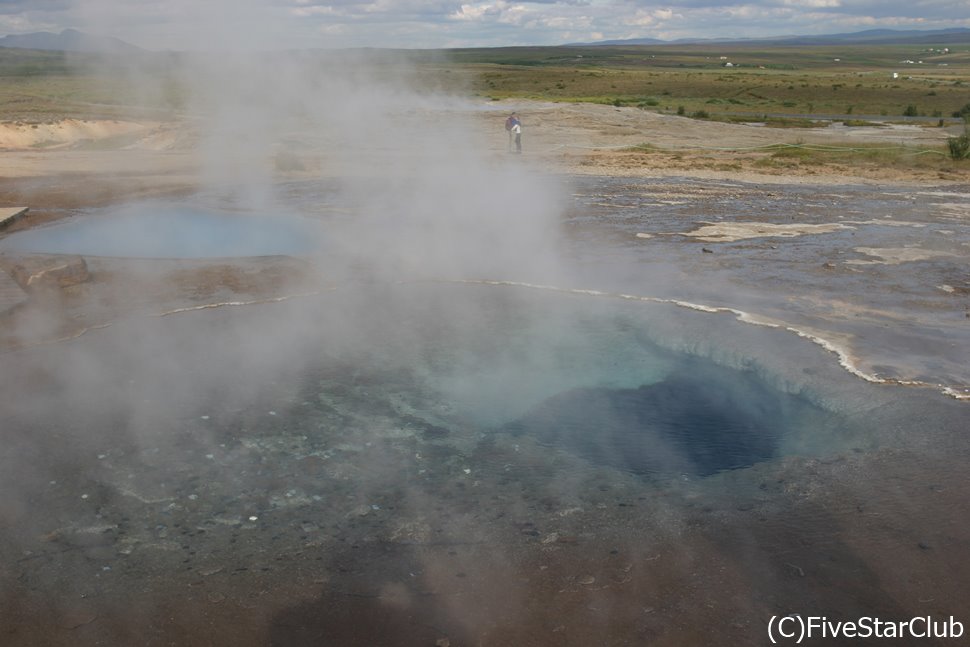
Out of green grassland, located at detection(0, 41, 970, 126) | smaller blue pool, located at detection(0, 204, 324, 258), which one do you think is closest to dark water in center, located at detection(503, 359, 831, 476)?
smaller blue pool, located at detection(0, 204, 324, 258)

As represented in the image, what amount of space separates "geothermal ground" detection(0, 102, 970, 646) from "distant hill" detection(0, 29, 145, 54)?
634cm

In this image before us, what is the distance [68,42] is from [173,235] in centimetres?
619

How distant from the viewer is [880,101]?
34.2 meters

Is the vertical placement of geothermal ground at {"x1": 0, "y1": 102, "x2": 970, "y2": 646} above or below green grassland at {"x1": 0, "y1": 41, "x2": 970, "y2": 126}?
below

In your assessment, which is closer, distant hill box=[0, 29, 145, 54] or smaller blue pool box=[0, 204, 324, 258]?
smaller blue pool box=[0, 204, 324, 258]

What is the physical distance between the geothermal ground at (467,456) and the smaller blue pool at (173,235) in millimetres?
627

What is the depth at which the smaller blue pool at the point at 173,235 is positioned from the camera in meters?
8.46

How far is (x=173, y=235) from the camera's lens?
9352 millimetres

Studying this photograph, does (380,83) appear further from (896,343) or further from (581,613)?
(581,613)

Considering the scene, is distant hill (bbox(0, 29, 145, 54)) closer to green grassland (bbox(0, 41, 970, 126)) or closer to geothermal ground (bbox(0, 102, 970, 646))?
green grassland (bbox(0, 41, 970, 126))

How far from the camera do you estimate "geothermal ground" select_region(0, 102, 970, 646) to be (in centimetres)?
299

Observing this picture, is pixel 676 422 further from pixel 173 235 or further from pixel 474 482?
pixel 173 235

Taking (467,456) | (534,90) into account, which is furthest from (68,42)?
(534,90)

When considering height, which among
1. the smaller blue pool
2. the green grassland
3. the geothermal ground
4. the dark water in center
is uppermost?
the green grassland
